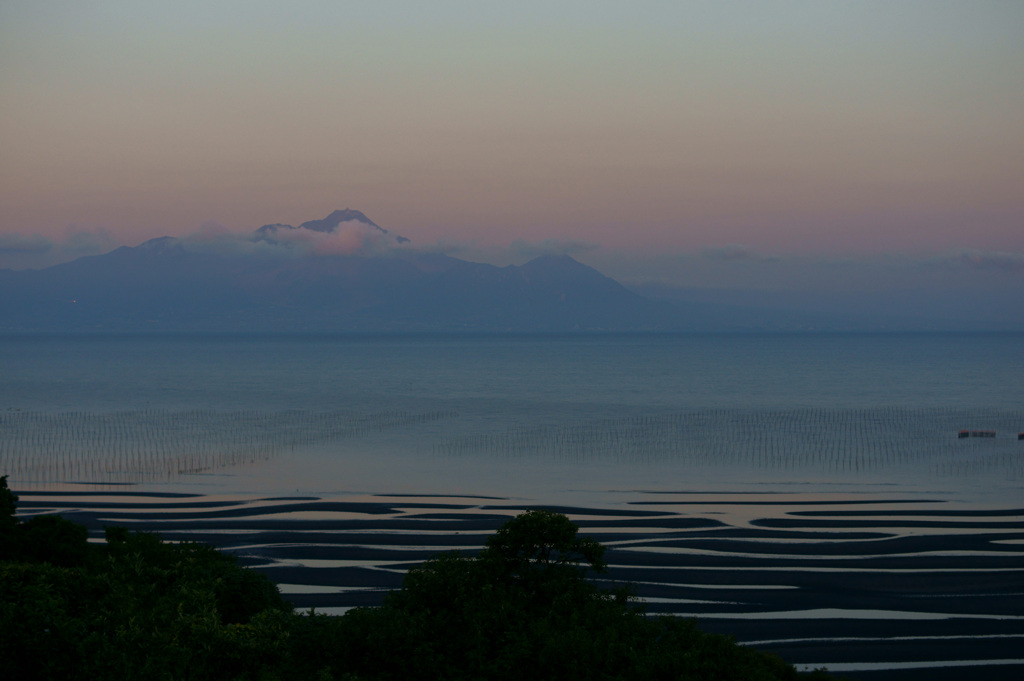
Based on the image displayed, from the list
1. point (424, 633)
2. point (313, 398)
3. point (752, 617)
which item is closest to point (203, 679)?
point (424, 633)

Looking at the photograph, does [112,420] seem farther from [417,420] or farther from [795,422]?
[795,422]

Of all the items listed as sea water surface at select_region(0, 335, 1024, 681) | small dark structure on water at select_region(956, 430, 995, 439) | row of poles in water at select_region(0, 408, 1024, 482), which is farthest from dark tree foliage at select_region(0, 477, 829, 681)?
small dark structure on water at select_region(956, 430, 995, 439)

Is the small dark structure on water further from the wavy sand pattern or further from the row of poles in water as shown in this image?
the wavy sand pattern

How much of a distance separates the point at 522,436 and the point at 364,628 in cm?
6219

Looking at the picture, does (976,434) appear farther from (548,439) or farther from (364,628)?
(364,628)

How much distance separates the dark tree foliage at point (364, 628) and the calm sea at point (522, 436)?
32.0 meters

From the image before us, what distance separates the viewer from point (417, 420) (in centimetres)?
9500

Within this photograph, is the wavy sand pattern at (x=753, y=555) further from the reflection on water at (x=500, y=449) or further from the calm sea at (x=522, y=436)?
the reflection on water at (x=500, y=449)

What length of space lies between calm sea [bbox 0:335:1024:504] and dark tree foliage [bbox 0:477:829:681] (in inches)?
1260

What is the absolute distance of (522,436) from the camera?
3211 inches

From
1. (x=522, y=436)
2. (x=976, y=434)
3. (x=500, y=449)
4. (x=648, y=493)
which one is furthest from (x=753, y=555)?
(x=976, y=434)

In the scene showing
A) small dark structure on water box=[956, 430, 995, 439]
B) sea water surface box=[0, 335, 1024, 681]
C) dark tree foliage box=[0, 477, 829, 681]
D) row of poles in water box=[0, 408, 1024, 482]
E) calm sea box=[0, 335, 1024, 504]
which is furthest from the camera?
small dark structure on water box=[956, 430, 995, 439]

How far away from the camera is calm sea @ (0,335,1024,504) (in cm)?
5853

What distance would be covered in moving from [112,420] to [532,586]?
8310 cm
